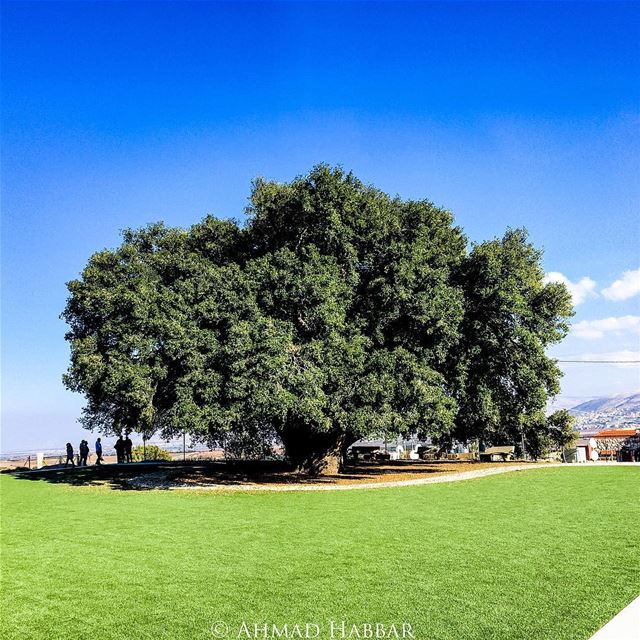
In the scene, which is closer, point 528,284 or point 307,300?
point 307,300

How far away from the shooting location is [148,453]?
4394 centimetres

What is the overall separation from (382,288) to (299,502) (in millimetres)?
9616

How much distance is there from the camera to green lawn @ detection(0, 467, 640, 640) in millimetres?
5570

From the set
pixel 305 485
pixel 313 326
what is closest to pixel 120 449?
pixel 305 485

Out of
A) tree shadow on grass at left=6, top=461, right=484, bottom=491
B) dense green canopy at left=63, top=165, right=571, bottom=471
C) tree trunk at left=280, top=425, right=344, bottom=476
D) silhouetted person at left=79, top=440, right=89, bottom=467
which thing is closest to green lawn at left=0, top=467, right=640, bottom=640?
dense green canopy at left=63, top=165, right=571, bottom=471

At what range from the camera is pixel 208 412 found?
19453mm

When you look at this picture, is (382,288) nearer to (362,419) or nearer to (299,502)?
(362,419)

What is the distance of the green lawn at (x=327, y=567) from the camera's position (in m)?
5.57

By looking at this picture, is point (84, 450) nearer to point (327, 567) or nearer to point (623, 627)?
point (327, 567)

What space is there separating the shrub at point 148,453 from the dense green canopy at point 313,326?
1583cm

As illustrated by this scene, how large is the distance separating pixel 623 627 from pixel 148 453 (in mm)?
42851

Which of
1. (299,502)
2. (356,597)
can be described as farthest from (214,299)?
(356,597)

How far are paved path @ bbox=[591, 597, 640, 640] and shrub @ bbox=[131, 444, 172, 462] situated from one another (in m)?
39.4

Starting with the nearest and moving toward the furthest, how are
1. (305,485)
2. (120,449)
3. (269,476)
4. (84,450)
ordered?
1. (305,485)
2. (269,476)
3. (84,450)
4. (120,449)
